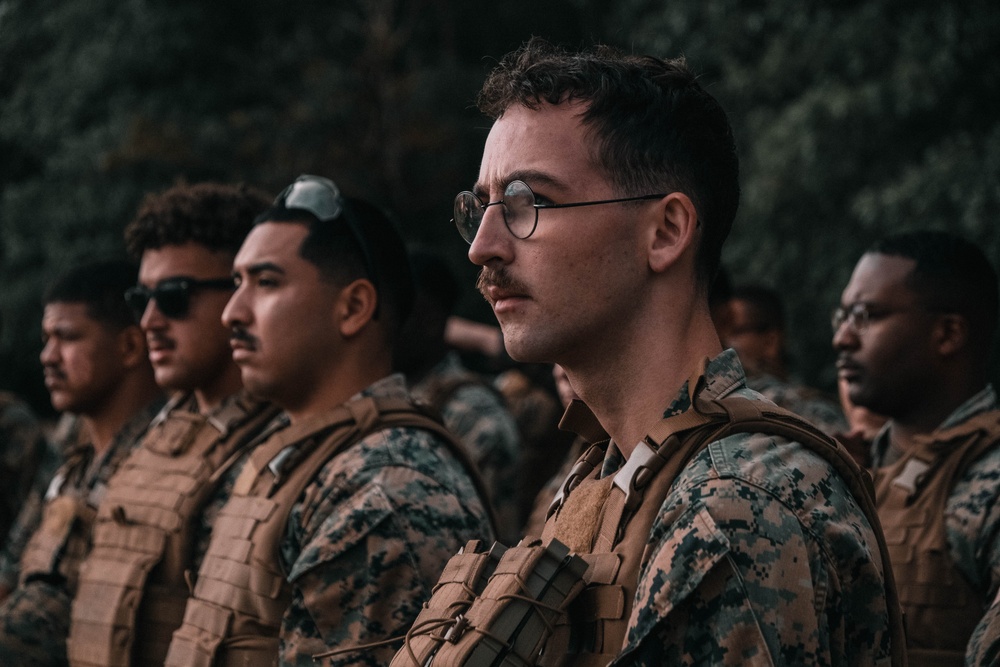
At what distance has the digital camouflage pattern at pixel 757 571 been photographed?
6.82ft

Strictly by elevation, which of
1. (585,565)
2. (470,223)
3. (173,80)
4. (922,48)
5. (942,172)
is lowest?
(585,565)

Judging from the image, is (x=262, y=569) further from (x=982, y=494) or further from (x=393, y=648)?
(x=982, y=494)

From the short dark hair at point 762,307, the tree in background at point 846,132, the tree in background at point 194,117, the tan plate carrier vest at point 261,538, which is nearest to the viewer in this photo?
the tan plate carrier vest at point 261,538

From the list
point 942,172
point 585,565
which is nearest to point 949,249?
point 585,565

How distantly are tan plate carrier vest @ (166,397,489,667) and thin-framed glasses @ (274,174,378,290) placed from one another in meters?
0.60

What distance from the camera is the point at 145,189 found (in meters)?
15.5

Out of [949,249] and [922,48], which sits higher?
[922,48]

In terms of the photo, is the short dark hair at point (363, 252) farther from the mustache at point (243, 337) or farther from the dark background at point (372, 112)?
the dark background at point (372, 112)

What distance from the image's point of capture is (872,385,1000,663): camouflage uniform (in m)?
4.04

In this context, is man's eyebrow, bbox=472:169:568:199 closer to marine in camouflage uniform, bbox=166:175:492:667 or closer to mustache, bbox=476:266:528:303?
mustache, bbox=476:266:528:303

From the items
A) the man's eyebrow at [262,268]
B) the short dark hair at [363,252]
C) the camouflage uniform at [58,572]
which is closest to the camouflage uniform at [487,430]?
the camouflage uniform at [58,572]

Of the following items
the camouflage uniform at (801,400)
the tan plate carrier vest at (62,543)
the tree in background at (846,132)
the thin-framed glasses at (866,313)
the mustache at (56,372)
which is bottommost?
the tan plate carrier vest at (62,543)

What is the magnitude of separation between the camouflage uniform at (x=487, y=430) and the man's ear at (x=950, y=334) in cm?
313

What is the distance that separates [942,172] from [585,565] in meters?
8.11
